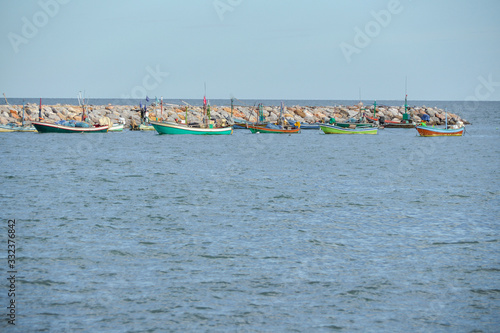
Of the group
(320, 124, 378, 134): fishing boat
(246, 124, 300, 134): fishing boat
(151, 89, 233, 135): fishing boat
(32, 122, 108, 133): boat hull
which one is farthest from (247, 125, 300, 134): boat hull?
(32, 122, 108, 133): boat hull

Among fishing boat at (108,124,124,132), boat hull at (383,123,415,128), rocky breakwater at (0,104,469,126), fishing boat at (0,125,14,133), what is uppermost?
rocky breakwater at (0,104,469,126)

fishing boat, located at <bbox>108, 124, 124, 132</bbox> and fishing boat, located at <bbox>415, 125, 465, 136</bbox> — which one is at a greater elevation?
fishing boat, located at <bbox>415, 125, 465, 136</bbox>

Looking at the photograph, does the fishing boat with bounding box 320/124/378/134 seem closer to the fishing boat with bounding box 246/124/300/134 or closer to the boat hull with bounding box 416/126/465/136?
the fishing boat with bounding box 246/124/300/134

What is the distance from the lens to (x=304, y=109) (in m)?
136

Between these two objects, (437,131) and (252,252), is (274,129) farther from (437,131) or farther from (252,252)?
(252,252)

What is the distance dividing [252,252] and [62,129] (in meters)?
78.5

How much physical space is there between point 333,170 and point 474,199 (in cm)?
1670

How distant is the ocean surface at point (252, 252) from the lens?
14109 mm

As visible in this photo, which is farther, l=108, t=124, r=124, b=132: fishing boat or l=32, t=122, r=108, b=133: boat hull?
l=108, t=124, r=124, b=132: fishing boat

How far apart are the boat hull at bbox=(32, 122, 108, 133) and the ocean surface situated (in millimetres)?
49181

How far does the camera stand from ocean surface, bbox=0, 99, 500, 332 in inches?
555

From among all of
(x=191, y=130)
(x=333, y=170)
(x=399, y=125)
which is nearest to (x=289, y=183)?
(x=333, y=170)

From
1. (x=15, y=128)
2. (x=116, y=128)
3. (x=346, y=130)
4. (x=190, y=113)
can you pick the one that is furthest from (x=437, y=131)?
(x=15, y=128)

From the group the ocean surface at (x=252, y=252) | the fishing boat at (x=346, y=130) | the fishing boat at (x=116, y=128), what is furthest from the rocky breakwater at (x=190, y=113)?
the ocean surface at (x=252, y=252)
